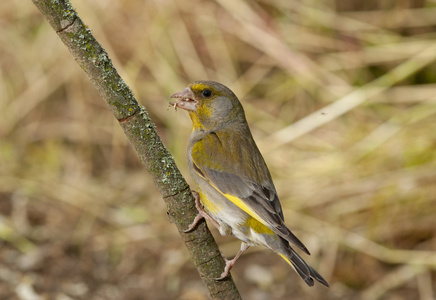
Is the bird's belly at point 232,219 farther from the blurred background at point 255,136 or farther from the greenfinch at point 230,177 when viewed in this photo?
the blurred background at point 255,136

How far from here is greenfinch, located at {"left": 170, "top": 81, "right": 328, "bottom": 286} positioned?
2.52 metres

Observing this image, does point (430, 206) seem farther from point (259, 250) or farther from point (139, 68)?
point (139, 68)

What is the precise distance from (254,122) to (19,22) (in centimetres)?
273

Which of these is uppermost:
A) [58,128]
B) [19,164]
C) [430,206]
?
[58,128]

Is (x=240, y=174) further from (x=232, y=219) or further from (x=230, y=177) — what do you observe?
(x=232, y=219)

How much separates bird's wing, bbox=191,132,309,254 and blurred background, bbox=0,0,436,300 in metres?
1.74

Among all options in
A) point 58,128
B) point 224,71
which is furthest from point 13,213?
point 224,71

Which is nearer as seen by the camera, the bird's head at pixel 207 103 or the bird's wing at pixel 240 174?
the bird's wing at pixel 240 174

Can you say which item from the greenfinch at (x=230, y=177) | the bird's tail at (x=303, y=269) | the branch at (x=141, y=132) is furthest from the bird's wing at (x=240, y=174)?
the branch at (x=141, y=132)

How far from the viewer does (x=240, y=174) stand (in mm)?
2674

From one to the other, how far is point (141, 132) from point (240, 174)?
86 centimetres

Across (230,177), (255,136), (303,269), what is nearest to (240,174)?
(230,177)

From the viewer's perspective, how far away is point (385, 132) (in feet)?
15.5

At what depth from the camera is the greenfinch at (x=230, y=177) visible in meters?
2.52
